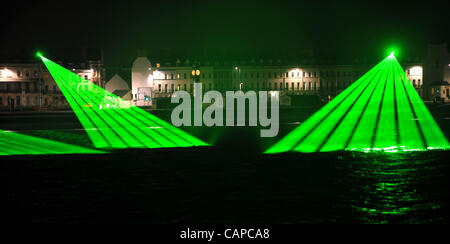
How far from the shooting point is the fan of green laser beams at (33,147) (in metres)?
19.4

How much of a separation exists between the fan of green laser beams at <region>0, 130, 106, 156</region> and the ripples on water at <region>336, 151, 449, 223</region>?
9.61 meters

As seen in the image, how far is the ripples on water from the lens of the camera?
908cm

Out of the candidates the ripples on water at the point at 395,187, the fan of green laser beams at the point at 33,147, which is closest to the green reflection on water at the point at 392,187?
the ripples on water at the point at 395,187

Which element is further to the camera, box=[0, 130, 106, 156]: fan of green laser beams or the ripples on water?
box=[0, 130, 106, 156]: fan of green laser beams

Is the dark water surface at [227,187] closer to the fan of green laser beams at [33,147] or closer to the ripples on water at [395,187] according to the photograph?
the ripples on water at [395,187]

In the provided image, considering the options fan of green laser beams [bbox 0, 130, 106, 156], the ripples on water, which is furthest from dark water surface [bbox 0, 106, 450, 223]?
fan of green laser beams [bbox 0, 130, 106, 156]

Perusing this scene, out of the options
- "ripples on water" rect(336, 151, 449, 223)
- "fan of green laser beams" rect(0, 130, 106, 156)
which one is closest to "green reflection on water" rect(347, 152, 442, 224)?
"ripples on water" rect(336, 151, 449, 223)

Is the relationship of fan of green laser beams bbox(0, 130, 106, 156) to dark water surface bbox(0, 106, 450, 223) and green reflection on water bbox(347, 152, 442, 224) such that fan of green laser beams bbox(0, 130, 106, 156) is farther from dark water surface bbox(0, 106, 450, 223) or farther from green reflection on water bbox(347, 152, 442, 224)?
green reflection on water bbox(347, 152, 442, 224)

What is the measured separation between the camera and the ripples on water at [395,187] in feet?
29.8

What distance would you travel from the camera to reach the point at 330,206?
32.0ft

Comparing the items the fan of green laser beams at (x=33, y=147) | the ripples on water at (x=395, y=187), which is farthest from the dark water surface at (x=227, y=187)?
the fan of green laser beams at (x=33, y=147)

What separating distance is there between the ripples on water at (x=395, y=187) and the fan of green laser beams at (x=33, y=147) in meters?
9.61

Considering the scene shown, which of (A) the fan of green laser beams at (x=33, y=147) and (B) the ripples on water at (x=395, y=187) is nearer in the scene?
(B) the ripples on water at (x=395, y=187)

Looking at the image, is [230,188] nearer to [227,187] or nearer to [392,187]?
[227,187]
